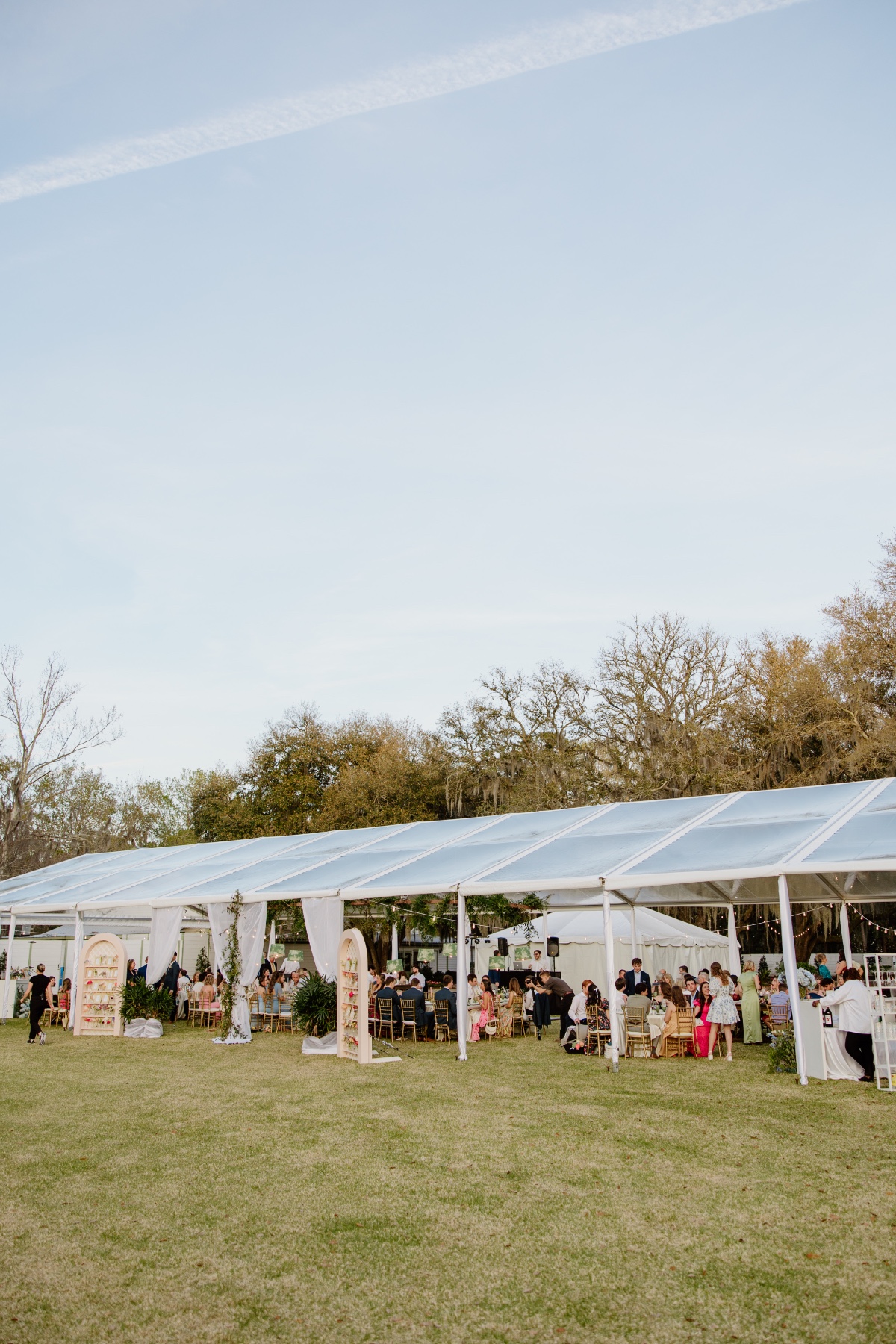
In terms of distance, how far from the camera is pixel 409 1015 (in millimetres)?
15773

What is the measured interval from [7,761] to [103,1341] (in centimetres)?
3164

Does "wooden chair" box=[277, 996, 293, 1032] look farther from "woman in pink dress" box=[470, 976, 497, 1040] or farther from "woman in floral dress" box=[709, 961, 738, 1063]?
"woman in floral dress" box=[709, 961, 738, 1063]

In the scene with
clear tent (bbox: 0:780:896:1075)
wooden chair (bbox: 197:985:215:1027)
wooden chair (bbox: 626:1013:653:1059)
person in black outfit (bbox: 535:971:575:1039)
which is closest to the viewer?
clear tent (bbox: 0:780:896:1075)

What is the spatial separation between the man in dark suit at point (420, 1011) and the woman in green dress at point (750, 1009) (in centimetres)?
488

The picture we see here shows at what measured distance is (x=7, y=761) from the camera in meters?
32.6

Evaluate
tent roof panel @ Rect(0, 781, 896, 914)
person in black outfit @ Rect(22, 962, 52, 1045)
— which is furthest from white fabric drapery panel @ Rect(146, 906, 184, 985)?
person in black outfit @ Rect(22, 962, 52, 1045)

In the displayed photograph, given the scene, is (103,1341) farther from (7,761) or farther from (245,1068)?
(7,761)

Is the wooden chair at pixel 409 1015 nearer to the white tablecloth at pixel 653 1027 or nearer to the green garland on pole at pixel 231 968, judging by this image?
the green garland on pole at pixel 231 968

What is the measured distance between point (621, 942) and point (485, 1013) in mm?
5523

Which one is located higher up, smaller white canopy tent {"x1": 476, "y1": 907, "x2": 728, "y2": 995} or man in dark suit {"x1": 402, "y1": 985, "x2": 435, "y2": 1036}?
smaller white canopy tent {"x1": 476, "y1": 907, "x2": 728, "y2": 995}

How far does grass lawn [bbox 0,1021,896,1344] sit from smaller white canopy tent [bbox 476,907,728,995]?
415 inches

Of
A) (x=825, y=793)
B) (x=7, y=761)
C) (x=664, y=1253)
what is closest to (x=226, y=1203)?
(x=664, y=1253)

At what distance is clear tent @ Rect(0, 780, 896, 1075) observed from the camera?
11.2 metres

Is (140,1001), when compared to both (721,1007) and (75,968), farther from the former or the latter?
(721,1007)
